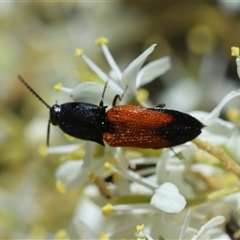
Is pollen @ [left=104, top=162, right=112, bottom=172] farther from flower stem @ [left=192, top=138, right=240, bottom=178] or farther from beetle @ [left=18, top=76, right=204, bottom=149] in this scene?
flower stem @ [left=192, top=138, right=240, bottom=178]

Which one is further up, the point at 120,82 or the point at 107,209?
the point at 120,82

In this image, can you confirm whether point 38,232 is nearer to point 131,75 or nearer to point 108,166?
point 108,166

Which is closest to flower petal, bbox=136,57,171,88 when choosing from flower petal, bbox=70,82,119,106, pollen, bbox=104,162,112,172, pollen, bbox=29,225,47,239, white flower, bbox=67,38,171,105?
white flower, bbox=67,38,171,105

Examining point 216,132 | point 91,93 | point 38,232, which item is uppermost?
point 91,93

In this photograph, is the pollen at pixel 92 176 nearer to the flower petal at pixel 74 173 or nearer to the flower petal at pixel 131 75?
the flower petal at pixel 74 173

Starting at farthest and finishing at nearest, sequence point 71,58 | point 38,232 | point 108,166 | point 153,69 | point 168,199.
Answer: point 71,58 < point 38,232 < point 153,69 < point 108,166 < point 168,199

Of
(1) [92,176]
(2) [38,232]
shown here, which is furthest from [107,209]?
(2) [38,232]

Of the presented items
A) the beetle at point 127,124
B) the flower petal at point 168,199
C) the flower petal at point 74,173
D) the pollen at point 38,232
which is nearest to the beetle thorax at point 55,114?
the beetle at point 127,124
